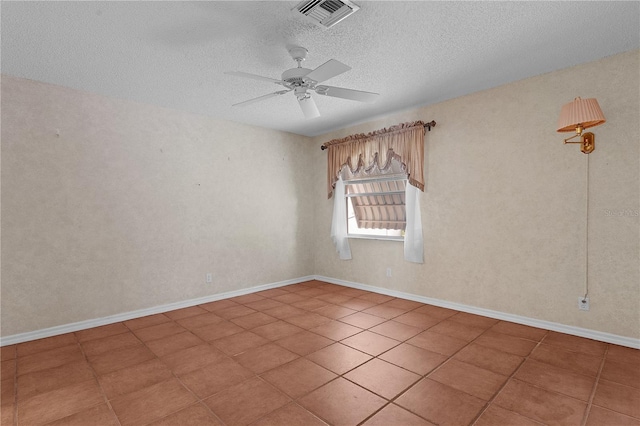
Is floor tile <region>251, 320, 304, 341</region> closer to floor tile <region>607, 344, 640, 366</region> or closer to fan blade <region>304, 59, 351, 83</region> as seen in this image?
fan blade <region>304, 59, 351, 83</region>

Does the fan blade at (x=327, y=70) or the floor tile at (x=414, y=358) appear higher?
the fan blade at (x=327, y=70)

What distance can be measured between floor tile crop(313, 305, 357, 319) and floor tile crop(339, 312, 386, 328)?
99 millimetres

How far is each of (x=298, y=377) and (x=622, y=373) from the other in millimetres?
2440

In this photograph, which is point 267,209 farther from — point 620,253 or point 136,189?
point 620,253

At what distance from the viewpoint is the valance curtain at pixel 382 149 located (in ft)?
13.7

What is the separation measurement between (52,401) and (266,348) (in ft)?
5.01

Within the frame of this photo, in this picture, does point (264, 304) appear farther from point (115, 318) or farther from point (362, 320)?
point (115, 318)

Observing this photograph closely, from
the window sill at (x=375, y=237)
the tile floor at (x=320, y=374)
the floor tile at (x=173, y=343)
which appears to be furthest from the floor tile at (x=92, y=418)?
the window sill at (x=375, y=237)

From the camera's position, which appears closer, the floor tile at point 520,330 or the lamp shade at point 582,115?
the lamp shade at point 582,115

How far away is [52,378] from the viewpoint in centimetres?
242

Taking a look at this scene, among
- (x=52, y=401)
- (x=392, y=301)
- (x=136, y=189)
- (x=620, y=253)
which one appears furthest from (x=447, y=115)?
(x=52, y=401)

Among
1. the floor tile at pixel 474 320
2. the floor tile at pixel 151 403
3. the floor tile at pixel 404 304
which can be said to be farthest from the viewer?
the floor tile at pixel 404 304

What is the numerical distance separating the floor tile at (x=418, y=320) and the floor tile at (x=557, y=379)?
1.02 metres

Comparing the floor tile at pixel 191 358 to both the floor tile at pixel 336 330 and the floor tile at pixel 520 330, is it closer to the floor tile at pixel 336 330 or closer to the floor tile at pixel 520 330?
the floor tile at pixel 336 330
